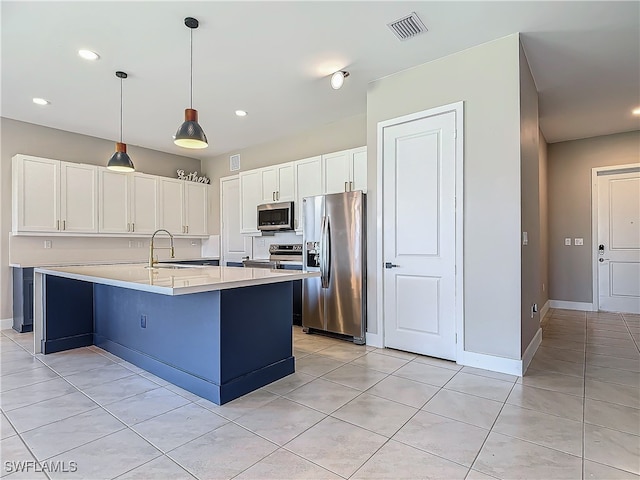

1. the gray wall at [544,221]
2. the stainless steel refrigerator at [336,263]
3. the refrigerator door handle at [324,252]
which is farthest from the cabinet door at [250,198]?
the gray wall at [544,221]

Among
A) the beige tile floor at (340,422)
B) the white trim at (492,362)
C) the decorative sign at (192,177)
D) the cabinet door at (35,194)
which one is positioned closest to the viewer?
the beige tile floor at (340,422)

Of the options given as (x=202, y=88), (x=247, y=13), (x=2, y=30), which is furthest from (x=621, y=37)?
(x=2, y=30)

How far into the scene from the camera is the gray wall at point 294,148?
186 inches

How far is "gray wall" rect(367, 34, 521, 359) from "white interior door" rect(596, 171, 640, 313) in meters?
3.73

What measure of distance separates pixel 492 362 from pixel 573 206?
4.05m

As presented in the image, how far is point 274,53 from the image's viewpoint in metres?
3.07

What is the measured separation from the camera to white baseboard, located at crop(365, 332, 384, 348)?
11.8 ft

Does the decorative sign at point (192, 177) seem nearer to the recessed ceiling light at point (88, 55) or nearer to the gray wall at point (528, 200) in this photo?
the recessed ceiling light at point (88, 55)

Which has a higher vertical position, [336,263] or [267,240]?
[267,240]

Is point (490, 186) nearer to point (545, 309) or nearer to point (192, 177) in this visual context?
point (545, 309)

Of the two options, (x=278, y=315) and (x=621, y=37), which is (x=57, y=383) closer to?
(x=278, y=315)

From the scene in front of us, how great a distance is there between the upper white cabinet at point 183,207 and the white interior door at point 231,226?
0.41m

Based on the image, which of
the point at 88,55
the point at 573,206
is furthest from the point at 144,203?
the point at 573,206

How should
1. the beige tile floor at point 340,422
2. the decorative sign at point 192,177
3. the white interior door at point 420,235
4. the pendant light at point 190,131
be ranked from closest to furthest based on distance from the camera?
1. the beige tile floor at point 340,422
2. the pendant light at point 190,131
3. the white interior door at point 420,235
4. the decorative sign at point 192,177
